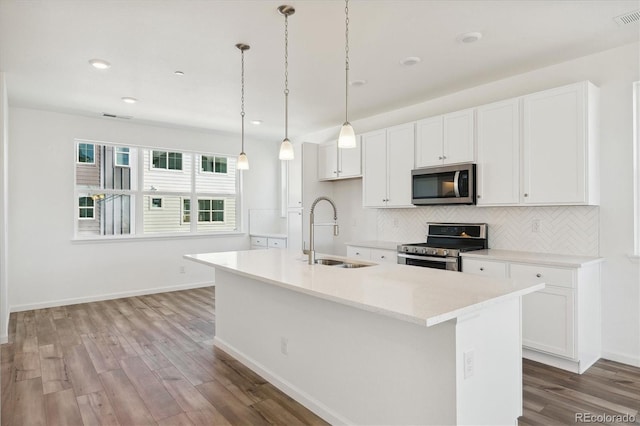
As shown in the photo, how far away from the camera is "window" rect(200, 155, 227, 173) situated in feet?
21.4

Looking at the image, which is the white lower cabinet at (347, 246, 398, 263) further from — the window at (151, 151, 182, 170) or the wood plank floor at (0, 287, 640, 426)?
the window at (151, 151, 182, 170)

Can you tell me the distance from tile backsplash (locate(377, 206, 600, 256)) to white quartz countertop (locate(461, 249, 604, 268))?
125 mm

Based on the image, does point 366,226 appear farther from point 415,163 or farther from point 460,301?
point 460,301

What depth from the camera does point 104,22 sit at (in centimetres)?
269

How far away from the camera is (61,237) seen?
5152 millimetres

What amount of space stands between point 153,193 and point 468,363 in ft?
18.1

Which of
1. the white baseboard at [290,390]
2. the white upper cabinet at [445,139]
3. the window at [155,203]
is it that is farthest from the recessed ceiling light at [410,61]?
the window at [155,203]

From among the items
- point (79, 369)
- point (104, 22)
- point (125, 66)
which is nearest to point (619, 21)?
point (104, 22)

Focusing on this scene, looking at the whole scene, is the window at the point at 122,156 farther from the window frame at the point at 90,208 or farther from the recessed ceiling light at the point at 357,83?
the recessed ceiling light at the point at 357,83

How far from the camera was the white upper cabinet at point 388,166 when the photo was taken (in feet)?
14.7

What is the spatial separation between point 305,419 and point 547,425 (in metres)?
1.44

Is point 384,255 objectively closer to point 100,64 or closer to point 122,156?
point 100,64

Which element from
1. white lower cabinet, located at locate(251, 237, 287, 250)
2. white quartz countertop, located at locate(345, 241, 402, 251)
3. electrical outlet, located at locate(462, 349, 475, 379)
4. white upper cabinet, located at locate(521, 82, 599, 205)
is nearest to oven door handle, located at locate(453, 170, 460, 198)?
white upper cabinet, located at locate(521, 82, 599, 205)

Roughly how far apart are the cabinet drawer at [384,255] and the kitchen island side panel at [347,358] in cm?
192
